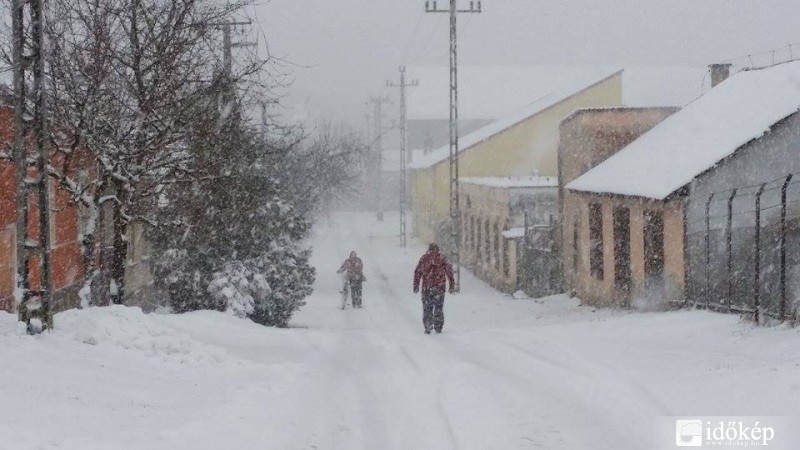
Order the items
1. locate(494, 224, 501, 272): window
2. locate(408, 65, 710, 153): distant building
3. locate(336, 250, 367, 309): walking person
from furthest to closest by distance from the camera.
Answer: locate(408, 65, 710, 153): distant building < locate(494, 224, 501, 272): window < locate(336, 250, 367, 309): walking person

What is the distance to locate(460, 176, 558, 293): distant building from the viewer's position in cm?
3194

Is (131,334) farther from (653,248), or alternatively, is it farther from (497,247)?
(497,247)

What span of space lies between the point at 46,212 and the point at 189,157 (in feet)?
17.5

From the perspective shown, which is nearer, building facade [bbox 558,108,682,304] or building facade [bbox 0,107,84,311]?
building facade [bbox 0,107,84,311]

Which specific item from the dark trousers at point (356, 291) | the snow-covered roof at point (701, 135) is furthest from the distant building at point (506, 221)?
the snow-covered roof at point (701, 135)

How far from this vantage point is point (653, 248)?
20359 millimetres

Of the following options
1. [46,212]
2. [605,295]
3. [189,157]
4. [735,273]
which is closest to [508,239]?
[605,295]

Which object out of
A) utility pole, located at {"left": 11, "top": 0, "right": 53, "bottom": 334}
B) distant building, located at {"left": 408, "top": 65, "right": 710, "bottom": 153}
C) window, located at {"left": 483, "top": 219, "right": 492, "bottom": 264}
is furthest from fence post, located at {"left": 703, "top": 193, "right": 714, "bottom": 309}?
distant building, located at {"left": 408, "top": 65, "right": 710, "bottom": 153}

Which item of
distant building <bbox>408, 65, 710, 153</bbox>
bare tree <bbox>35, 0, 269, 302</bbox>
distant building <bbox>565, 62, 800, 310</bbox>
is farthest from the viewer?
distant building <bbox>408, 65, 710, 153</bbox>

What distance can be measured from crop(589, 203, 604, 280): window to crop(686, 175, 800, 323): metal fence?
6674 millimetres

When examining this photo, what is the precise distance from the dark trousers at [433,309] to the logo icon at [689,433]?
900 centimetres

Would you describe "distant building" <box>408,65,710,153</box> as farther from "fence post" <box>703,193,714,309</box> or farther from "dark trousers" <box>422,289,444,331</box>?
"dark trousers" <box>422,289,444,331</box>

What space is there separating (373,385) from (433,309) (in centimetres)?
665

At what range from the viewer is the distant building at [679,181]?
58.2 feet
